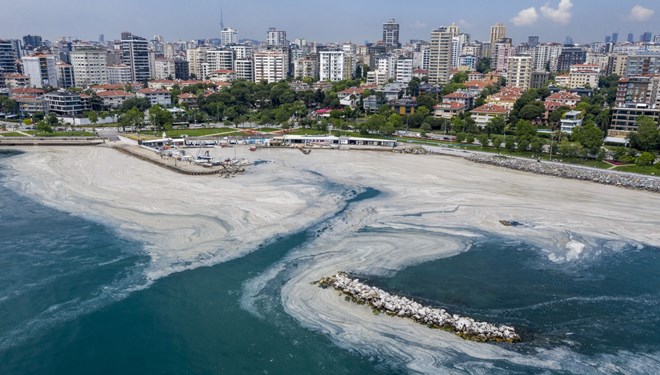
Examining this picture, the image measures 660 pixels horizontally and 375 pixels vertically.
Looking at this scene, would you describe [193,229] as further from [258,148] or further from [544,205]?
[258,148]

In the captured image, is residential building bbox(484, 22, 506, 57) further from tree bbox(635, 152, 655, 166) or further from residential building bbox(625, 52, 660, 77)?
tree bbox(635, 152, 655, 166)

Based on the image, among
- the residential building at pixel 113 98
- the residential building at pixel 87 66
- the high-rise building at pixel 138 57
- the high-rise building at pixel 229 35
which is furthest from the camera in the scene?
the high-rise building at pixel 229 35

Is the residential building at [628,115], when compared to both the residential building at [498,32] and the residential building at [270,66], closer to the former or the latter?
the residential building at [270,66]

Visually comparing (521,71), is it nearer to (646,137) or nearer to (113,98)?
(646,137)

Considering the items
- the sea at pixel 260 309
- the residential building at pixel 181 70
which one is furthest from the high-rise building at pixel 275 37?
the sea at pixel 260 309

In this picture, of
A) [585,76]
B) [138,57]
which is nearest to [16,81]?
[138,57]

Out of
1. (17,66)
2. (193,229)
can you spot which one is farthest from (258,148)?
(17,66)
